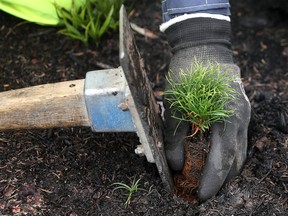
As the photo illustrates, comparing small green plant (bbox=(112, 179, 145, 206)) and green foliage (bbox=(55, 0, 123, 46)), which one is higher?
green foliage (bbox=(55, 0, 123, 46))

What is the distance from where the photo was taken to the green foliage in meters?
2.46

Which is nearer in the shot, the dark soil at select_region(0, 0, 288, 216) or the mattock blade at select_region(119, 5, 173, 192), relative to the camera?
the mattock blade at select_region(119, 5, 173, 192)

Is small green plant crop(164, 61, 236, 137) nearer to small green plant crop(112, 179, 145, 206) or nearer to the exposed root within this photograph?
the exposed root

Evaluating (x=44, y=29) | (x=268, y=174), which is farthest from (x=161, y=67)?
(x=268, y=174)

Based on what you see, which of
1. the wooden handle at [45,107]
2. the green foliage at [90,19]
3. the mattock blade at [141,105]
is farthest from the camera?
the green foliage at [90,19]

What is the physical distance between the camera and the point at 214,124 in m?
1.93

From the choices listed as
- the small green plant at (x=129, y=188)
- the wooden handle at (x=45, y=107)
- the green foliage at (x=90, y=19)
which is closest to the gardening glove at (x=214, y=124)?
the small green plant at (x=129, y=188)

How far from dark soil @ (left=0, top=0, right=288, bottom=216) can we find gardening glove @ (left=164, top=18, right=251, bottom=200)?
9 cm

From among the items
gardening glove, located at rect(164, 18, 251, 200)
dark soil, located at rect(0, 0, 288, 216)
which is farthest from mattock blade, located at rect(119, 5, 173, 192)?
dark soil, located at rect(0, 0, 288, 216)

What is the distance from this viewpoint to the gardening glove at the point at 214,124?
1.95 m

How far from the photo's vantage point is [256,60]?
111 inches

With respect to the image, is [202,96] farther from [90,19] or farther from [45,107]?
[90,19]

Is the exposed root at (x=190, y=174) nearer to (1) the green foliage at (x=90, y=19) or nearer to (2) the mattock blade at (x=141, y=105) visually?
(2) the mattock blade at (x=141, y=105)

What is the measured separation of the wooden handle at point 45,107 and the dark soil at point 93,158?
0.26m
